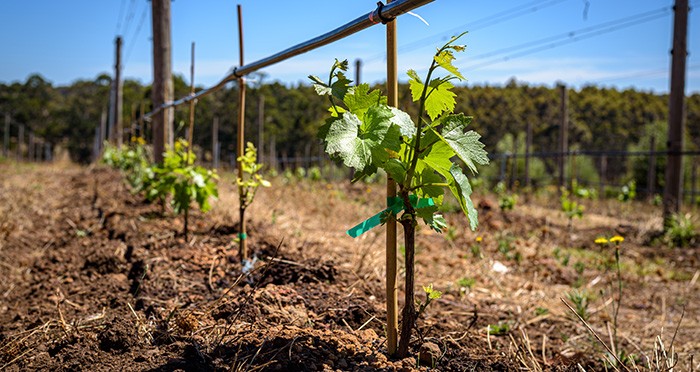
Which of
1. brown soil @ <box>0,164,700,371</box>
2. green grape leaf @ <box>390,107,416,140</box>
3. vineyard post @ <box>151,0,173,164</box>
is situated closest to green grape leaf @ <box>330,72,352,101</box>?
green grape leaf @ <box>390,107,416,140</box>

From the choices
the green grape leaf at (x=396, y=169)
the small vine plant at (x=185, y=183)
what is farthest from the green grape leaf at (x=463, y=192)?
the small vine plant at (x=185, y=183)

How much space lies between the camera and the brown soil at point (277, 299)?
77.7 inches

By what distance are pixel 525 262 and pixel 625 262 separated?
58.4 inches

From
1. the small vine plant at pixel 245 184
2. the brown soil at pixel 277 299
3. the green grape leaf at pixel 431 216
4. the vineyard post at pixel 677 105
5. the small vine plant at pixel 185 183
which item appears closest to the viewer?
the green grape leaf at pixel 431 216

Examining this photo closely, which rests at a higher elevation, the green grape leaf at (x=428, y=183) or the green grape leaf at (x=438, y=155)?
the green grape leaf at (x=438, y=155)

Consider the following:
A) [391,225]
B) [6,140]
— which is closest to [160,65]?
[391,225]

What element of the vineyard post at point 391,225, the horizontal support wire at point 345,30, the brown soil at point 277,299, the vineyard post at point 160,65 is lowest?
the brown soil at point 277,299

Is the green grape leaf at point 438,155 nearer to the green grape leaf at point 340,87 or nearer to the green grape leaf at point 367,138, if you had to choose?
the green grape leaf at point 367,138

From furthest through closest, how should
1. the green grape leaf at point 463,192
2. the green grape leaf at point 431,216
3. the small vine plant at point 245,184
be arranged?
the small vine plant at point 245,184
the green grape leaf at point 431,216
the green grape leaf at point 463,192

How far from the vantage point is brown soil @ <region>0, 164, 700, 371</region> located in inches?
77.7

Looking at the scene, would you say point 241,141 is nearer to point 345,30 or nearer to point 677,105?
point 345,30

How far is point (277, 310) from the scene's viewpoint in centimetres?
234

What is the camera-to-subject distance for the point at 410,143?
1717 millimetres

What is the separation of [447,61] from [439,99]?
0.16 metres
